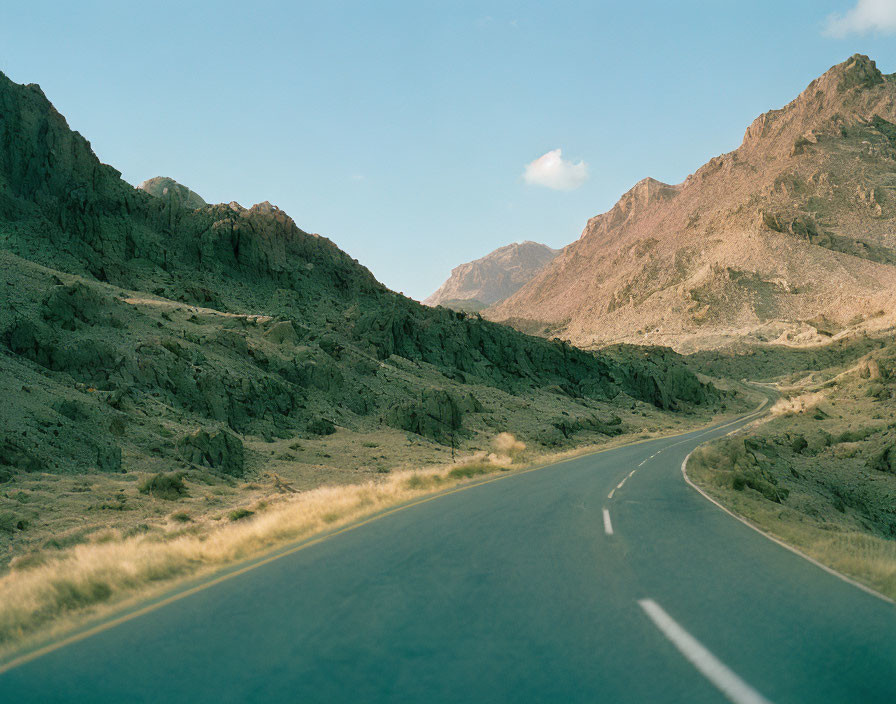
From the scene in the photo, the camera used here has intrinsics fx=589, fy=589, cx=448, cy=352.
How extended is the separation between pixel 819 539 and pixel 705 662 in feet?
26.0

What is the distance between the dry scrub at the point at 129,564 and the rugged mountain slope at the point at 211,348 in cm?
994

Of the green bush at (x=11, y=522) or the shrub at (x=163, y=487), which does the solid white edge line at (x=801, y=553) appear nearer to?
the shrub at (x=163, y=487)

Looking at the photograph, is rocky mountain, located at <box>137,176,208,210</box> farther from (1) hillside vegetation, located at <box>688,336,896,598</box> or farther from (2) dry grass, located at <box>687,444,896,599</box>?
(2) dry grass, located at <box>687,444,896,599</box>

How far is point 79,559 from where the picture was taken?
8.52 meters

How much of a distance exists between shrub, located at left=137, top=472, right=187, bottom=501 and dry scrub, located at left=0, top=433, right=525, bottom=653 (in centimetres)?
360

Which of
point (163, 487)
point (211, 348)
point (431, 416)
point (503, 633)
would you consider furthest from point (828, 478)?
point (211, 348)

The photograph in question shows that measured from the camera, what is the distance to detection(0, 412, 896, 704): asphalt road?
3902 millimetres

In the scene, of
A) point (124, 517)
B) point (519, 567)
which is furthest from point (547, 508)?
point (124, 517)

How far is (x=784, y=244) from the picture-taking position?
13800cm

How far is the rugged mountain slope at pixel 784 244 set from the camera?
12394 centimetres

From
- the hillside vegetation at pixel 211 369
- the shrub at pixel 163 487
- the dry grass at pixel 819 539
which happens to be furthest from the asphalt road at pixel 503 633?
the shrub at pixel 163 487

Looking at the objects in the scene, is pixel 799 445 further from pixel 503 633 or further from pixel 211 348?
pixel 211 348

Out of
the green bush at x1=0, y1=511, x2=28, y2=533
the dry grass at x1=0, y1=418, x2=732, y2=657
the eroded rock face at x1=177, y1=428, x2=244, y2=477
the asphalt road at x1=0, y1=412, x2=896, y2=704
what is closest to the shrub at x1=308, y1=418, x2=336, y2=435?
the eroded rock face at x1=177, y1=428, x2=244, y2=477

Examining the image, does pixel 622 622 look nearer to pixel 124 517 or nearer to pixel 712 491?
pixel 712 491
